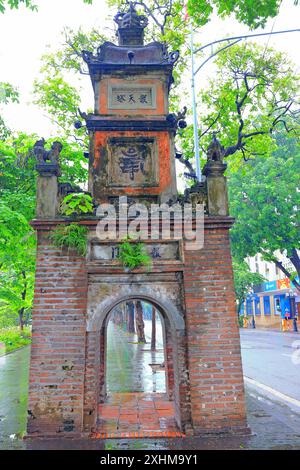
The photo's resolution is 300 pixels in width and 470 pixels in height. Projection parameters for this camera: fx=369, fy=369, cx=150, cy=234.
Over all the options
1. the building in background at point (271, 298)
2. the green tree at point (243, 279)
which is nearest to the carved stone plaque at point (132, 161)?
the building in background at point (271, 298)

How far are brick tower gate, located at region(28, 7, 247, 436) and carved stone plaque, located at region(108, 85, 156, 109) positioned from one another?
0.84 feet

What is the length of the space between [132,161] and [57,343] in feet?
12.3

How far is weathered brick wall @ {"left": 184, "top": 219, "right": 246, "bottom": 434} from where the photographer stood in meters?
6.09

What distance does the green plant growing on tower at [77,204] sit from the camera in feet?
21.5

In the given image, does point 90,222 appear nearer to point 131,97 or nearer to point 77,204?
point 77,204

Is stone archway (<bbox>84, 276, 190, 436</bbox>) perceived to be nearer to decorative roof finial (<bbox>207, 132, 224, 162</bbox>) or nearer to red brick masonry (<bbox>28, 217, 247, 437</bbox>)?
red brick masonry (<bbox>28, 217, 247, 437</bbox>)

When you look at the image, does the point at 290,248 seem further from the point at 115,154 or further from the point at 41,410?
the point at 41,410

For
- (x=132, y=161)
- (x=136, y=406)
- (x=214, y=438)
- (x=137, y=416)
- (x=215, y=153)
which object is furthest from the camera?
(x=136, y=406)

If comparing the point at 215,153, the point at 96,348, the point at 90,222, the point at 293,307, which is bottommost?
the point at 96,348

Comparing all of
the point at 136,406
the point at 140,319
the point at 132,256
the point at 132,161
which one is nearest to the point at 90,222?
the point at 132,256

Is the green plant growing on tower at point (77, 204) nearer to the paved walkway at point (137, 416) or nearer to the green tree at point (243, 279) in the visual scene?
the paved walkway at point (137, 416)

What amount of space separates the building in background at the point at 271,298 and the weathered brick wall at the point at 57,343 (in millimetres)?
26305

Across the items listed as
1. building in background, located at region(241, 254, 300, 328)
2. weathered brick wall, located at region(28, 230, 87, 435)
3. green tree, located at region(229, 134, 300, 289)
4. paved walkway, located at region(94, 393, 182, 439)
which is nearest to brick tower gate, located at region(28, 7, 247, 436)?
weathered brick wall, located at region(28, 230, 87, 435)

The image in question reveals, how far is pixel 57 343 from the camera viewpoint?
6195 mm
